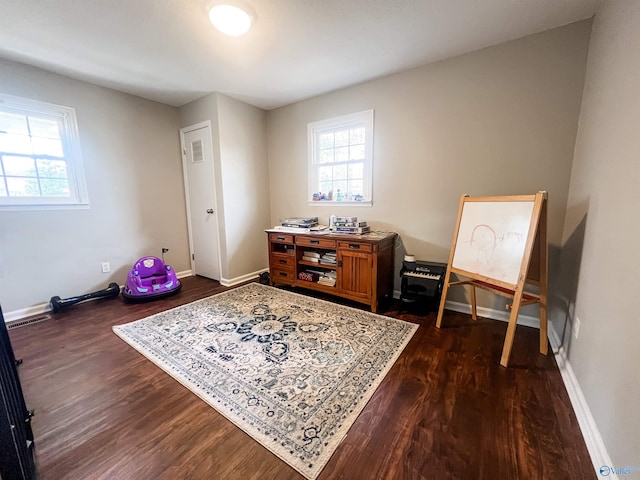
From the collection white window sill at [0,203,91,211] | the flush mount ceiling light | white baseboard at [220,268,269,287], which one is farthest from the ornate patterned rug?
the flush mount ceiling light

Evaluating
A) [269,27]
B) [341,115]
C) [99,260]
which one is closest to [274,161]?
[341,115]

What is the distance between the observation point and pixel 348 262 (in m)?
2.73

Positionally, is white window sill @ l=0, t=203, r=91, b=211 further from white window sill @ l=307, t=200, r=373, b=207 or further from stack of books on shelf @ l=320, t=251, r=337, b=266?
stack of books on shelf @ l=320, t=251, r=337, b=266

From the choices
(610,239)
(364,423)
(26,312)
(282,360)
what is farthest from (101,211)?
(610,239)

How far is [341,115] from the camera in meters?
3.17

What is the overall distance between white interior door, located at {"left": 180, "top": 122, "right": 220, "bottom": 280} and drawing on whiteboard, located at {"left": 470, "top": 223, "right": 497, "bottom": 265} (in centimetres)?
306

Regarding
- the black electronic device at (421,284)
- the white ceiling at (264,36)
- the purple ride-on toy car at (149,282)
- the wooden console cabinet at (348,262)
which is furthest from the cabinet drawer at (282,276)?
the white ceiling at (264,36)

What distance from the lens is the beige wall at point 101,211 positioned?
2.55 meters

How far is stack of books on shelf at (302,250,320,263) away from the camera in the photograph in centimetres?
309

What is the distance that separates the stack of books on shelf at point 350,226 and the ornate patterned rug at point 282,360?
0.86 m

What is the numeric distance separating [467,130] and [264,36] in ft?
6.55

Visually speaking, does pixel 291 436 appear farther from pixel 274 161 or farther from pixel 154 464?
pixel 274 161

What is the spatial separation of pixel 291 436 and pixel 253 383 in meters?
0.47

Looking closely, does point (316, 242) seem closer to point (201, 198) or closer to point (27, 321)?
point (201, 198)
